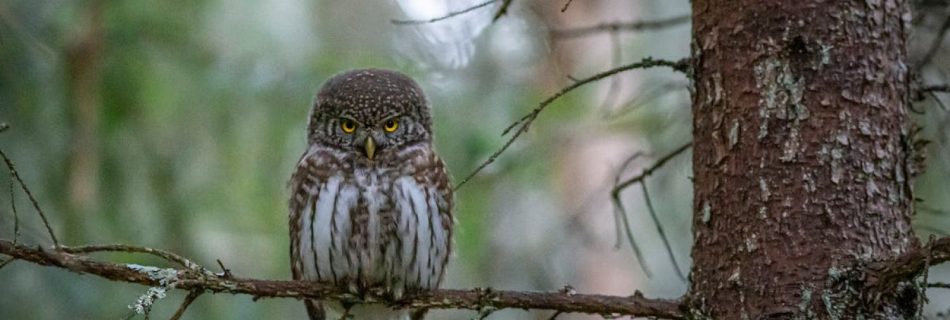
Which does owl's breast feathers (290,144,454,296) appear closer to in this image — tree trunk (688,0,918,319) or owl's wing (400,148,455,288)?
owl's wing (400,148,455,288)

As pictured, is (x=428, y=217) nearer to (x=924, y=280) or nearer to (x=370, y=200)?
(x=370, y=200)

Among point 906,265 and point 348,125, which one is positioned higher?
point 348,125

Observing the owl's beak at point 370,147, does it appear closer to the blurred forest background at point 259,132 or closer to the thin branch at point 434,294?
the blurred forest background at point 259,132

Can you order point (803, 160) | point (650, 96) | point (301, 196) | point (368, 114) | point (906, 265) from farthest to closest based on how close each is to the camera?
1. point (650, 96)
2. point (368, 114)
3. point (301, 196)
4. point (803, 160)
5. point (906, 265)

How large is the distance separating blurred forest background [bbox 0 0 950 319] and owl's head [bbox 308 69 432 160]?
41cm

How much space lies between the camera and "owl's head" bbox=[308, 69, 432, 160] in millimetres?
4117

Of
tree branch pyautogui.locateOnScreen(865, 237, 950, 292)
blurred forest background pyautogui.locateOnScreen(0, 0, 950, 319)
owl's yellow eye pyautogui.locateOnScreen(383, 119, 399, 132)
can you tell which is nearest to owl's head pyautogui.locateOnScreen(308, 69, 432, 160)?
owl's yellow eye pyautogui.locateOnScreen(383, 119, 399, 132)

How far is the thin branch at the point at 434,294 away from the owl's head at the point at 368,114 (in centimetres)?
75

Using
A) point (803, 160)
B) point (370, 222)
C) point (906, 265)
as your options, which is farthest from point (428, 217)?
point (906, 265)

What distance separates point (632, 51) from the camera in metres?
7.70

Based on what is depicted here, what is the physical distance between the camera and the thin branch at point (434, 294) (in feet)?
9.45

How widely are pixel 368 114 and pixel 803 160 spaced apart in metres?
1.60

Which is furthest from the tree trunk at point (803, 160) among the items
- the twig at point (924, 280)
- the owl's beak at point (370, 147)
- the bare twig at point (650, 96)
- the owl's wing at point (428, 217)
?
the owl's beak at point (370, 147)

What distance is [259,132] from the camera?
18.0ft
